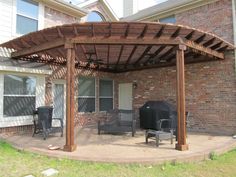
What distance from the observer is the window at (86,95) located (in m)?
11.6

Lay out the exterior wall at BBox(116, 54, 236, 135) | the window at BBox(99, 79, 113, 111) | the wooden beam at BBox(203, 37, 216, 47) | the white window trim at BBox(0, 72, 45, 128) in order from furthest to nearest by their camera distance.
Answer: the window at BBox(99, 79, 113, 111) → the exterior wall at BBox(116, 54, 236, 135) → the white window trim at BBox(0, 72, 45, 128) → the wooden beam at BBox(203, 37, 216, 47)

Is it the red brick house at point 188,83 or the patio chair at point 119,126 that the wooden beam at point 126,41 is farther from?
the patio chair at point 119,126

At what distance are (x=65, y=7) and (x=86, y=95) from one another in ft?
14.5

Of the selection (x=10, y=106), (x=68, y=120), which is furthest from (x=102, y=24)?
(x=10, y=106)

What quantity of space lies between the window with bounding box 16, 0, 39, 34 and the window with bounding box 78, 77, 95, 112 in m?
3.53

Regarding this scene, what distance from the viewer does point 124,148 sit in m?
6.62

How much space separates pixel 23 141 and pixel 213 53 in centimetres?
743

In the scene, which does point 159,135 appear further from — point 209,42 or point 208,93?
point 208,93

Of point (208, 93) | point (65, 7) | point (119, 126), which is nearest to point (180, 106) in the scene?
point (119, 126)

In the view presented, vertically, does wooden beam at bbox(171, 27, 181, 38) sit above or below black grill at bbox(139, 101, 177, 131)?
above

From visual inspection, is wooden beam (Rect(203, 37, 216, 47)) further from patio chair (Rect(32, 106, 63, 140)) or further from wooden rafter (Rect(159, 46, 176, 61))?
patio chair (Rect(32, 106, 63, 140))

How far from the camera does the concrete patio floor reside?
222 inches

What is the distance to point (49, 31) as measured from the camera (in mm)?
6184

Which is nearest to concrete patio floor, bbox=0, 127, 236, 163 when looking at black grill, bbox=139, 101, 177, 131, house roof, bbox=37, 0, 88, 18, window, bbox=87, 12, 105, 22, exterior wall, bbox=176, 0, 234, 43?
black grill, bbox=139, 101, 177, 131
